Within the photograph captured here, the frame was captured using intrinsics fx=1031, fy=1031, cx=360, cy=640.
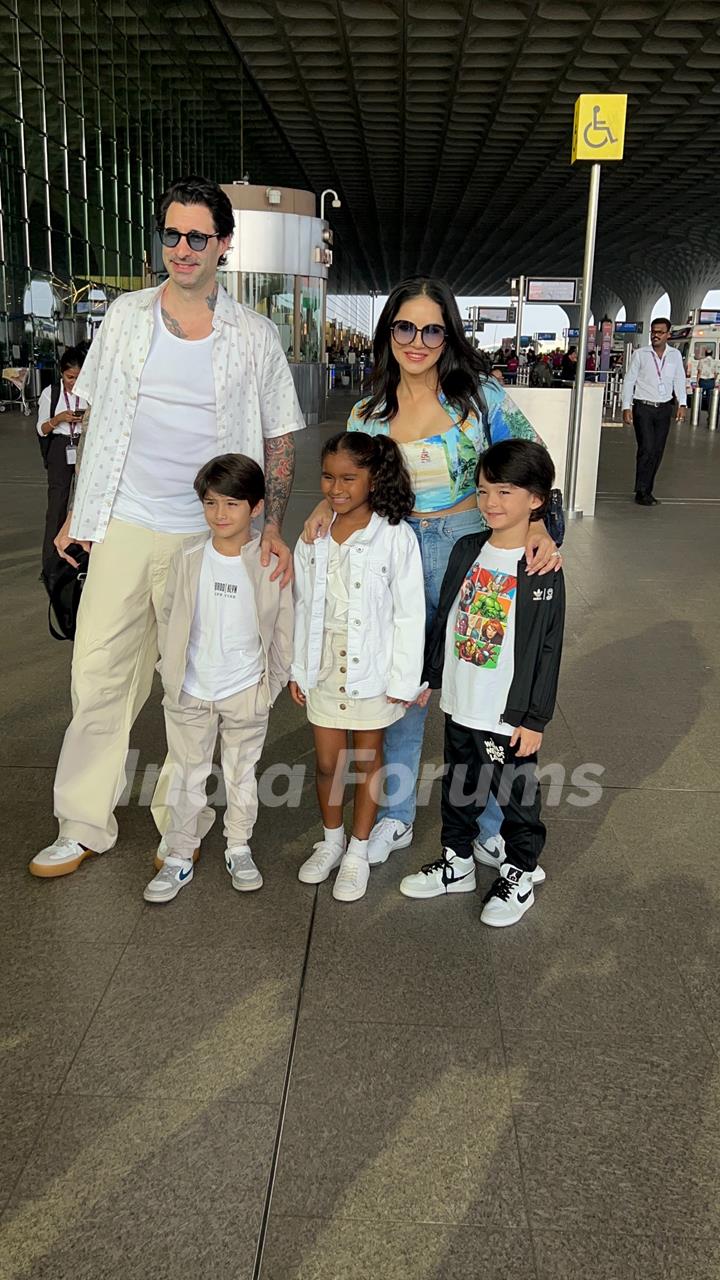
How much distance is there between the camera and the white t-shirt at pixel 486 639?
105 inches

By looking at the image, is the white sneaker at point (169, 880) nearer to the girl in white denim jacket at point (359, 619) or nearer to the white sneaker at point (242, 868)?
the white sneaker at point (242, 868)

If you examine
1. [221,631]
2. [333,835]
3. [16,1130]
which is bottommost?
→ [16,1130]

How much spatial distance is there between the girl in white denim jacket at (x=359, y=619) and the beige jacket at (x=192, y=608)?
0.20ft

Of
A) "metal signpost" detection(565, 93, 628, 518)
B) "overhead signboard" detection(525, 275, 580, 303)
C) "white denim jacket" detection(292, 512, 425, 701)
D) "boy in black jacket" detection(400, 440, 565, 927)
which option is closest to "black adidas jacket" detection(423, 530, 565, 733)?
"boy in black jacket" detection(400, 440, 565, 927)

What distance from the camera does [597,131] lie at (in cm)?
948

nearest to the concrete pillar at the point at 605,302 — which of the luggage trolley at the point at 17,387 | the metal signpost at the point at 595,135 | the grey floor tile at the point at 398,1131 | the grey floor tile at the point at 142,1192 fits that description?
the luggage trolley at the point at 17,387

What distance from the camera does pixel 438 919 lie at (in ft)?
9.13

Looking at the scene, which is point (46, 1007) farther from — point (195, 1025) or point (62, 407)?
point (62, 407)

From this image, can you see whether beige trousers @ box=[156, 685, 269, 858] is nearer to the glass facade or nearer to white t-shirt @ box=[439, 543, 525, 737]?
white t-shirt @ box=[439, 543, 525, 737]

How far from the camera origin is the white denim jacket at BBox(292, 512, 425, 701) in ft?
8.95

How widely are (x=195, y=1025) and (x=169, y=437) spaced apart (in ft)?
4.96

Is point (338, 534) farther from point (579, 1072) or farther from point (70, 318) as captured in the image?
point (70, 318)

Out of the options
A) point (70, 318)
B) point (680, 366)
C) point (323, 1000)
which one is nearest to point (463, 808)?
point (323, 1000)

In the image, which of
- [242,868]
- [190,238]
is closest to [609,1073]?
[242,868]
